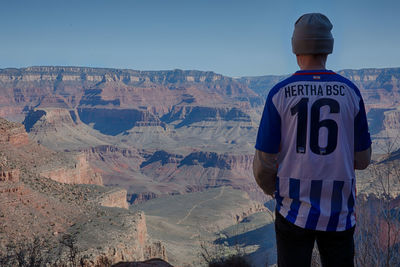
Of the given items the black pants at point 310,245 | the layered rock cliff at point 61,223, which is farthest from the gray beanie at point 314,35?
the layered rock cliff at point 61,223

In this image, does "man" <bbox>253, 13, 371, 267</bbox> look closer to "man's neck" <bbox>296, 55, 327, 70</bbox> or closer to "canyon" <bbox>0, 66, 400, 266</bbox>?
"man's neck" <bbox>296, 55, 327, 70</bbox>

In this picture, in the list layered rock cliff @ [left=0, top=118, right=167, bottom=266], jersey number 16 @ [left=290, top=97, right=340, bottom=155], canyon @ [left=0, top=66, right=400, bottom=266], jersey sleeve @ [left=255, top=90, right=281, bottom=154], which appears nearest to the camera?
jersey number 16 @ [left=290, top=97, right=340, bottom=155]

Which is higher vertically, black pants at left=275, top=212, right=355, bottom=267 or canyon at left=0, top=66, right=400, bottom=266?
black pants at left=275, top=212, right=355, bottom=267

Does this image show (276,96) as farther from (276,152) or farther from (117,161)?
(117,161)

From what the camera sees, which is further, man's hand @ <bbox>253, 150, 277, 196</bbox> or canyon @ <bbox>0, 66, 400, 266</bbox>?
canyon @ <bbox>0, 66, 400, 266</bbox>

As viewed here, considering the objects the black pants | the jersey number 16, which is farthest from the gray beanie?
the black pants

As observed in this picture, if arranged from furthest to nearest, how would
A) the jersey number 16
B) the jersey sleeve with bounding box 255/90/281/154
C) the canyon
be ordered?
1. the canyon
2. the jersey sleeve with bounding box 255/90/281/154
3. the jersey number 16

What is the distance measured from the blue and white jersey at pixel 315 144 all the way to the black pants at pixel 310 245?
0.07 metres

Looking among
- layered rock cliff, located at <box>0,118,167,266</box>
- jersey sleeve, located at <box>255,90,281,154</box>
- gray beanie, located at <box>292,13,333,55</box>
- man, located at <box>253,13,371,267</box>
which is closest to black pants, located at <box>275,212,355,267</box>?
man, located at <box>253,13,371,267</box>

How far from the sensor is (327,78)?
2.84 metres

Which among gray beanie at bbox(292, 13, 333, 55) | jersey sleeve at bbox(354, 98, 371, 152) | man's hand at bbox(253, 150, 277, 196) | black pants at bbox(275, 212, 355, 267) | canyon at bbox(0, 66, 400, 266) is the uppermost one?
gray beanie at bbox(292, 13, 333, 55)

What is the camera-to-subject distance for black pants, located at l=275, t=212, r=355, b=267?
2.82 meters

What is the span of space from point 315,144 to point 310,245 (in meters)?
0.78

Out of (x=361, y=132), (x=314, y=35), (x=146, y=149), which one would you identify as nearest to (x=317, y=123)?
(x=361, y=132)
